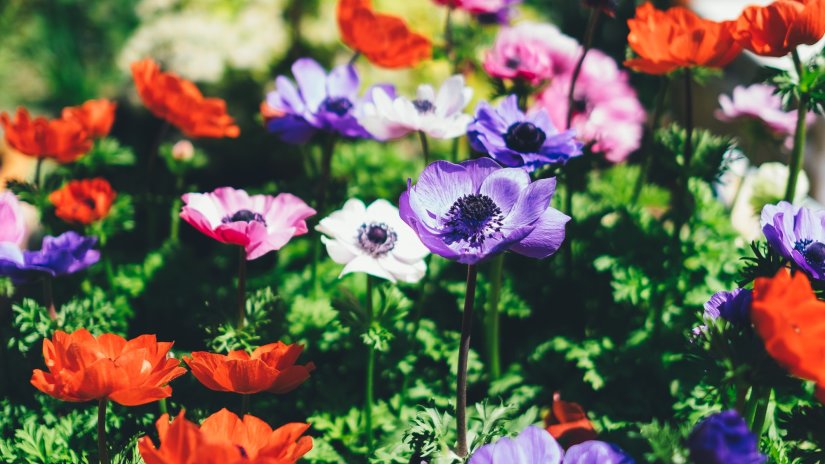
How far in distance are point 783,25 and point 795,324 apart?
2.17ft

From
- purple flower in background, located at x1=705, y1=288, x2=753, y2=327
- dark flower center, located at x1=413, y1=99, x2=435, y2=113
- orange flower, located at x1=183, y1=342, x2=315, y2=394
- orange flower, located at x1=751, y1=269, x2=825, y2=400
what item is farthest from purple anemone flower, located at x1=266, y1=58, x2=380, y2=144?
orange flower, located at x1=751, y1=269, x2=825, y2=400

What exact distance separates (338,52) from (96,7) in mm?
2343

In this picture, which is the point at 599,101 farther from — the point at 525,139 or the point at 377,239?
the point at 377,239

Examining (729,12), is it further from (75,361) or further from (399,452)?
(75,361)

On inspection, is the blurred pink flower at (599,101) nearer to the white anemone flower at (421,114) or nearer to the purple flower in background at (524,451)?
the white anemone flower at (421,114)

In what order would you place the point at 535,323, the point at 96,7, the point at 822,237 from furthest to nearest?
the point at 96,7 → the point at 535,323 → the point at 822,237

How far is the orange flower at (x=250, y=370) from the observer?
1.14 meters

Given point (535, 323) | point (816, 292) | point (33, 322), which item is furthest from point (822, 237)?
point (33, 322)

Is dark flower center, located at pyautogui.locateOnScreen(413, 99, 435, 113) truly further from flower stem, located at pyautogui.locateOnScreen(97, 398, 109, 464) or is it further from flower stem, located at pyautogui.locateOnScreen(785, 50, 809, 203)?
flower stem, located at pyautogui.locateOnScreen(97, 398, 109, 464)

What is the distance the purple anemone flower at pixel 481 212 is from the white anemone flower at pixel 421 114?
372 millimetres

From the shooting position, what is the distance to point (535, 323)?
6.21 feet

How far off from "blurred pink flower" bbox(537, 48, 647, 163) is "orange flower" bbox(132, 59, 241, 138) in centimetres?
93

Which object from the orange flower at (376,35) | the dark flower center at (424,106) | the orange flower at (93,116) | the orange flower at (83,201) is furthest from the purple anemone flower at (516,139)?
the orange flower at (93,116)

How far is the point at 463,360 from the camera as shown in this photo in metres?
1.16
